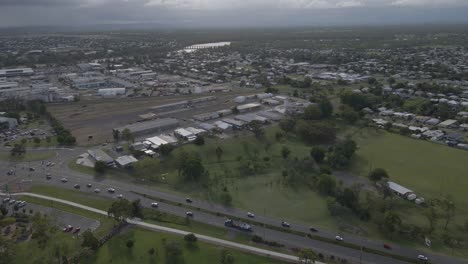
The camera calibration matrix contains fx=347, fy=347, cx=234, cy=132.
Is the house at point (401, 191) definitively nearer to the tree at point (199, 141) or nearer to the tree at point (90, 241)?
the tree at point (199, 141)

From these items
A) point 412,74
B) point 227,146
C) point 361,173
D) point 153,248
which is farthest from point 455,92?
point 153,248

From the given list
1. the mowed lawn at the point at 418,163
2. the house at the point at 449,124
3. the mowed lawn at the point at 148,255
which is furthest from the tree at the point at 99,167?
the house at the point at 449,124

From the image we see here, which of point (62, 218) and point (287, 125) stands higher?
point (287, 125)

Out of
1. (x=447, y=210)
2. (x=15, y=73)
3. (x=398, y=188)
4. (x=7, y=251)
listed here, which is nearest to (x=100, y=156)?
(x=7, y=251)

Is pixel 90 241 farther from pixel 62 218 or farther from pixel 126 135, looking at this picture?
pixel 126 135

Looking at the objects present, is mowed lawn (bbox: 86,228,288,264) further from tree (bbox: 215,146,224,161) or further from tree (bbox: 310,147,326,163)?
tree (bbox: 310,147,326,163)

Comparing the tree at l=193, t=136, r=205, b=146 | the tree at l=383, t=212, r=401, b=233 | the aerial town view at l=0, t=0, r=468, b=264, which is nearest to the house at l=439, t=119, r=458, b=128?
the aerial town view at l=0, t=0, r=468, b=264

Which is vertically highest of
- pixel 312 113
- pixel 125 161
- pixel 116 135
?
pixel 312 113
